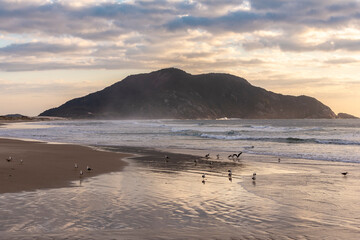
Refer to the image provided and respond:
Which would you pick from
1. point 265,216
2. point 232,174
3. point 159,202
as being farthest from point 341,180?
point 159,202

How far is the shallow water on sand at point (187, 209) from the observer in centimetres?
766

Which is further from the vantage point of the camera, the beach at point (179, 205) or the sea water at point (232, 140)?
the sea water at point (232, 140)

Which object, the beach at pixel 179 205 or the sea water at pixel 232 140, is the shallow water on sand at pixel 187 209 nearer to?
the beach at pixel 179 205

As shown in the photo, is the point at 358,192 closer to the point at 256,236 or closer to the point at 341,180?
the point at 341,180

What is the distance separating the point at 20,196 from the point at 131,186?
3695 millimetres

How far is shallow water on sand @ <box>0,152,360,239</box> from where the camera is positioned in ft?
25.1

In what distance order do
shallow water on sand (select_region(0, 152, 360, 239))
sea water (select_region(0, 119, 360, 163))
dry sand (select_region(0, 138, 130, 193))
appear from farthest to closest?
sea water (select_region(0, 119, 360, 163)) → dry sand (select_region(0, 138, 130, 193)) → shallow water on sand (select_region(0, 152, 360, 239))

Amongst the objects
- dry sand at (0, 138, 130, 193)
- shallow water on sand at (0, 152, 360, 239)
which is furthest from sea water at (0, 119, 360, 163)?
dry sand at (0, 138, 130, 193)

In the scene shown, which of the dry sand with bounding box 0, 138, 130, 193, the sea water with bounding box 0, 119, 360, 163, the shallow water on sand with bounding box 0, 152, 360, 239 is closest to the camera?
the shallow water on sand with bounding box 0, 152, 360, 239

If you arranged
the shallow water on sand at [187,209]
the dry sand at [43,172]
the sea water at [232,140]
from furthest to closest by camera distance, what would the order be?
the sea water at [232,140]
the dry sand at [43,172]
the shallow water on sand at [187,209]

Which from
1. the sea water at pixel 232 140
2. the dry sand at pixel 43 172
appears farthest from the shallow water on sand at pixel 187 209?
the sea water at pixel 232 140

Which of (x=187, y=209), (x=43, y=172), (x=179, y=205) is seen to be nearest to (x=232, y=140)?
(x=43, y=172)

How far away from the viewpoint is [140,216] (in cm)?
878

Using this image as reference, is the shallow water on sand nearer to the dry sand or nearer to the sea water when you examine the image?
the dry sand
